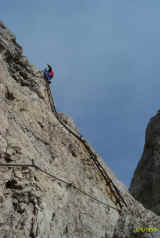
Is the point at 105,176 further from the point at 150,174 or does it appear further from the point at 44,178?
the point at 150,174

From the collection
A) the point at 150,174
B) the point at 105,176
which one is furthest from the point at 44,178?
the point at 150,174

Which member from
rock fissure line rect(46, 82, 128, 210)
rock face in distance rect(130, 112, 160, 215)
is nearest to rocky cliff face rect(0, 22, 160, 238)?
rock fissure line rect(46, 82, 128, 210)

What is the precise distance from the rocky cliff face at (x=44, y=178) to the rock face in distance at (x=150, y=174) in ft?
48.5

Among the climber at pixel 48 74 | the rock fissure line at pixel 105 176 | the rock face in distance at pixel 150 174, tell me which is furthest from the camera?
the rock face in distance at pixel 150 174

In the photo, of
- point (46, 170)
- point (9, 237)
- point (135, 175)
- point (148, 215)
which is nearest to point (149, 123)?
point (135, 175)

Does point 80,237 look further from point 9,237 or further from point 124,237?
point 9,237

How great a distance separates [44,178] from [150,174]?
2104 centimetres

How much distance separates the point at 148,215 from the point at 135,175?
20.0 m

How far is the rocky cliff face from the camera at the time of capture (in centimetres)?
702

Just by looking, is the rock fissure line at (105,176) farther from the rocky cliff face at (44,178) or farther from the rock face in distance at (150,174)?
the rock face in distance at (150,174)

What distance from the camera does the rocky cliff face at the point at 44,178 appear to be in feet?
23.0

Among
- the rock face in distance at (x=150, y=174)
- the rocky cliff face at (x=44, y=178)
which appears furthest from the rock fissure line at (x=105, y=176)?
the rock face in distance at (x=150, y=174)

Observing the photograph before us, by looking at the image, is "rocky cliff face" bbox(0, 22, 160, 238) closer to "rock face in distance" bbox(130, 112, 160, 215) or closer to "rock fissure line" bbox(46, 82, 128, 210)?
"rock fissure line" bbox(46, 82, 128, 210)

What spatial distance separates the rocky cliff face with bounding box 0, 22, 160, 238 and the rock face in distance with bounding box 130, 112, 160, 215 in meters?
14.8
